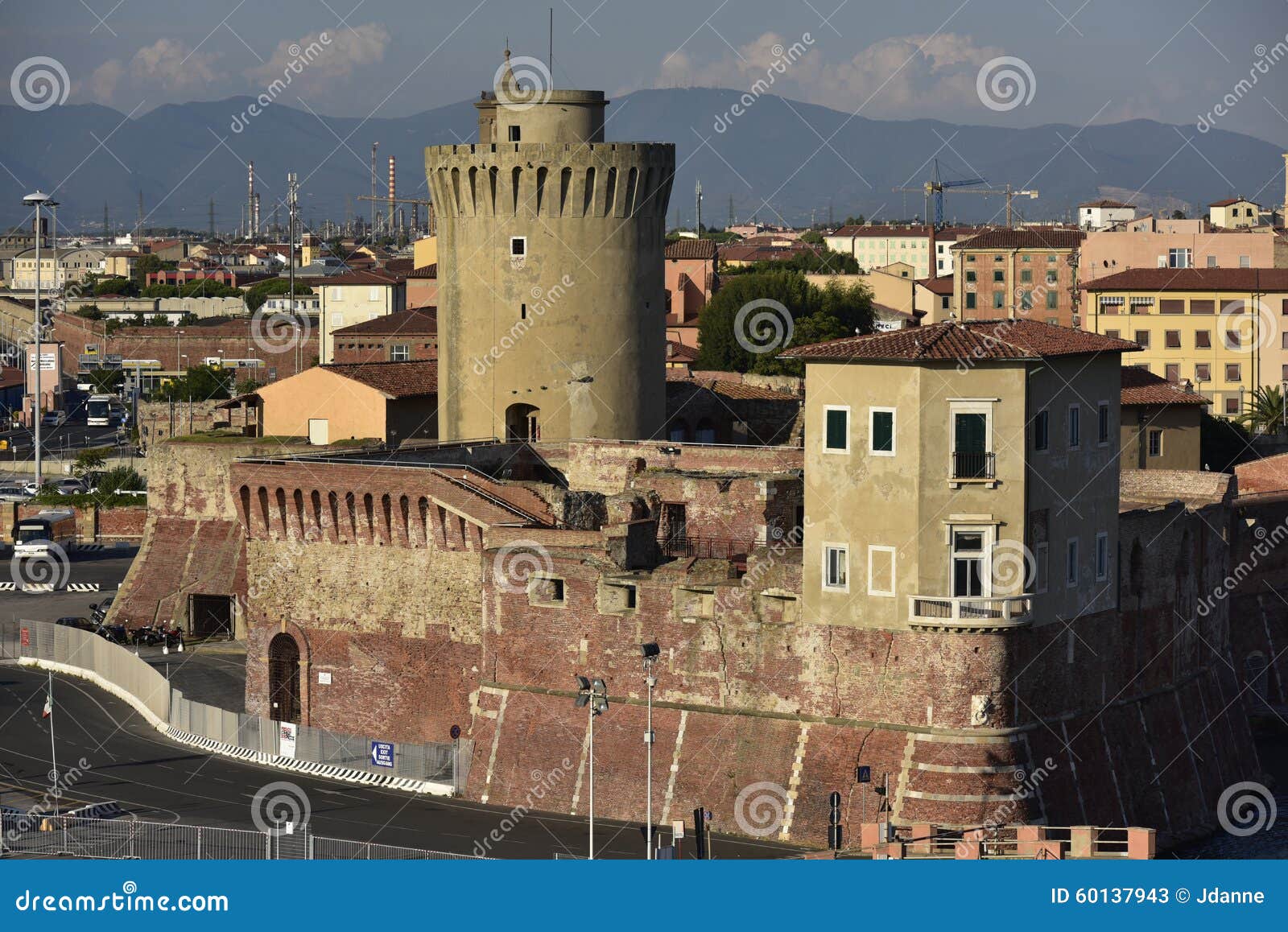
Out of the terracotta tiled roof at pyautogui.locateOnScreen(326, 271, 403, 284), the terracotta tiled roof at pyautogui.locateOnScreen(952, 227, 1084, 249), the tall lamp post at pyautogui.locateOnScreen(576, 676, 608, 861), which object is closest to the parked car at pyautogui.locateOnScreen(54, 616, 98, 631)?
the tall lamp post at pyautogui.locateOnScreen(576, 676, 608, 861)

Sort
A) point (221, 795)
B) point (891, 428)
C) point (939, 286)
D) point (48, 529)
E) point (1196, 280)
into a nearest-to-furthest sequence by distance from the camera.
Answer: point (891, 428)
point (221, 795)
point (48, 529)
point (1196, 280)
point (939, 286)

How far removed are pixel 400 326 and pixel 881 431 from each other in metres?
72.0

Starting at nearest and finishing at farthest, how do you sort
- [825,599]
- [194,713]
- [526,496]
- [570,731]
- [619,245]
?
[825,599] < [570,731] < [526,496] < [194,713] < [619,245]

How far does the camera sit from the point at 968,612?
5612 centimetres

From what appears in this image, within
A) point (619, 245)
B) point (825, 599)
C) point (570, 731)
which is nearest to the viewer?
point (825, 599)

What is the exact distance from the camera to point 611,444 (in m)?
75.8

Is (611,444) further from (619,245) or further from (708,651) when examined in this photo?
(708,651)

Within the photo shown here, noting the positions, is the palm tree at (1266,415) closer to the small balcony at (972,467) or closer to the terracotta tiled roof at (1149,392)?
the terracotta tiled roof at (1149,392)

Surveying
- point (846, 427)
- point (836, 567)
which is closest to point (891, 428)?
point (846, 427)

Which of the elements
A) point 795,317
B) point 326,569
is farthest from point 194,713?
point 795,317

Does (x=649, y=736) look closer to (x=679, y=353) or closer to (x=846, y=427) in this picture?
(x=846, y=427)

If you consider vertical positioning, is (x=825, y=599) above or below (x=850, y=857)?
above

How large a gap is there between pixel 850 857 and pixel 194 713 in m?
25.0

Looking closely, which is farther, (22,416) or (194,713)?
(22,416)
